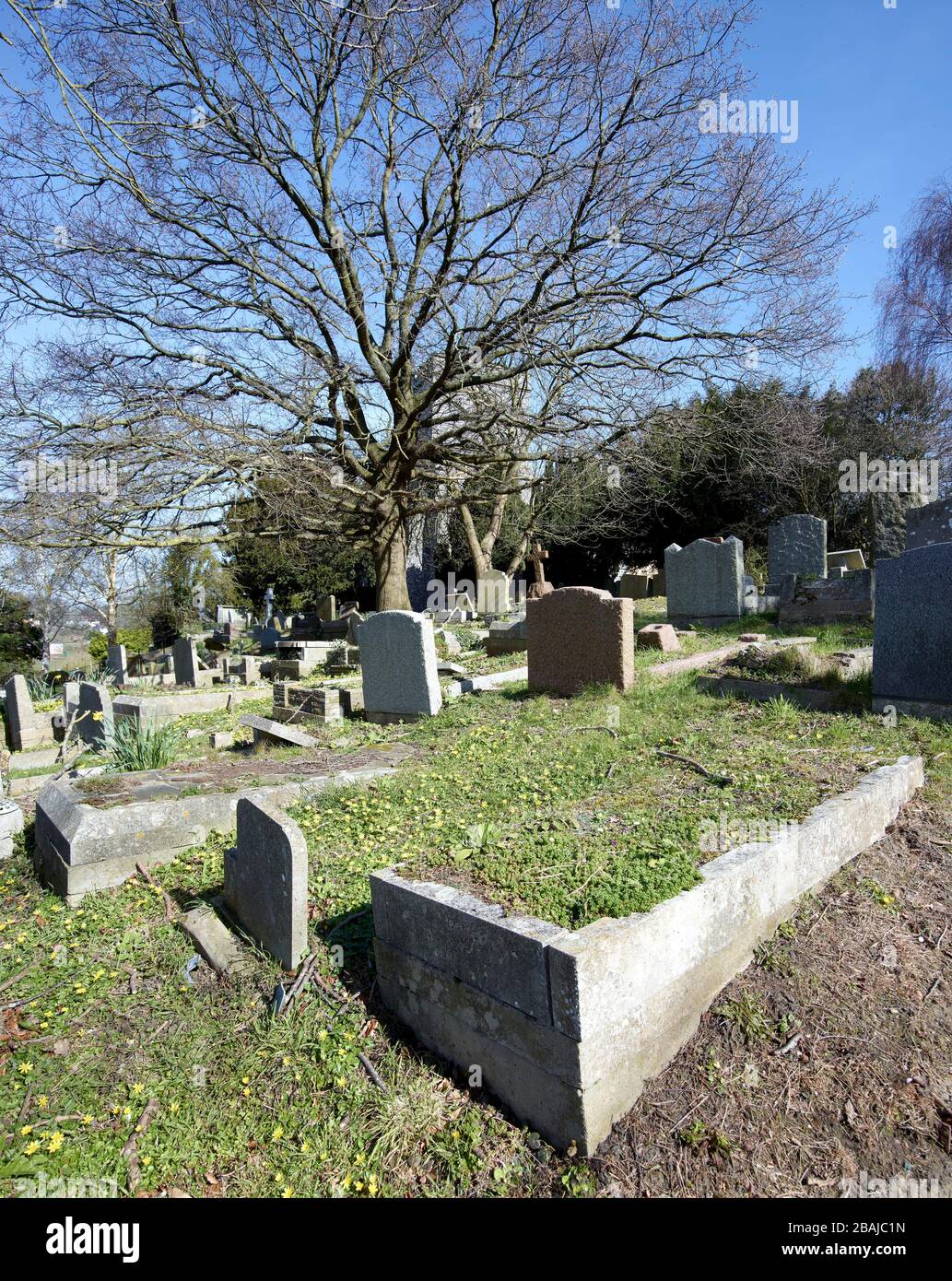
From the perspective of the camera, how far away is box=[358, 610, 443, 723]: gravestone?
327 inches

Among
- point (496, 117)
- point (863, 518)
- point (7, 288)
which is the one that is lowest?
point (863, 518)

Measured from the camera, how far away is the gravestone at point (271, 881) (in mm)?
3432

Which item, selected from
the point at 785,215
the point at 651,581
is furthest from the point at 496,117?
the point at 651,581

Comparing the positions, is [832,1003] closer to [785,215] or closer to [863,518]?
[785,215]

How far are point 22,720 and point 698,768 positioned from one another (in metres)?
10.9

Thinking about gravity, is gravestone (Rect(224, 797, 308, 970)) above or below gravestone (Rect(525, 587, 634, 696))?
below

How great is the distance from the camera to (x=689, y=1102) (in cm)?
256

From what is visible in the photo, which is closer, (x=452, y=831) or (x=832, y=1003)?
(x=832, y=1003)

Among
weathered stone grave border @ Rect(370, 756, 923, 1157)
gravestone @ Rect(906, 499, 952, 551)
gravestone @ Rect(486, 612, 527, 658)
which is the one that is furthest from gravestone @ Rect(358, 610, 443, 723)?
gravestone @ Rect(906, 499, 952, 551)

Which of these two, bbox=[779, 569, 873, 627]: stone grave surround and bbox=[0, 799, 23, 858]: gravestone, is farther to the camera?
bbox=[779, 569, 873, 627]: stone grave surround

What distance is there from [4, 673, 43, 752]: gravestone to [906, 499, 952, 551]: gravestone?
1256 centimetres

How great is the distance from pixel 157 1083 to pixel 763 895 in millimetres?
2691

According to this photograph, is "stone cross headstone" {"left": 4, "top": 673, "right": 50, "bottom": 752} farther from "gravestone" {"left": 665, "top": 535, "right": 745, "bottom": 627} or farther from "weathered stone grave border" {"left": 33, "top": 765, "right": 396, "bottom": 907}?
"gravestone" {"left": 665, "top": 535, "right": 745, "bottom": 627}

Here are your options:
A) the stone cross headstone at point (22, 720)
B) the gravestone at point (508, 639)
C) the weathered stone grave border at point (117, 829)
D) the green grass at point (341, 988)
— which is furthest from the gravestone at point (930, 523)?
the stone cross headstone at point (22, 720)
